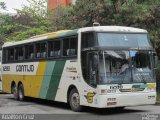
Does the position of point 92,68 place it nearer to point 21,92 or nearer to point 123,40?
point 123,40

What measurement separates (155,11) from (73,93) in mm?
10061

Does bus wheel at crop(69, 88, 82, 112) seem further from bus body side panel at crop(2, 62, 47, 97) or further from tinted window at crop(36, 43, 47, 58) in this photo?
tinted window at crop(36, 43, 47, 58)

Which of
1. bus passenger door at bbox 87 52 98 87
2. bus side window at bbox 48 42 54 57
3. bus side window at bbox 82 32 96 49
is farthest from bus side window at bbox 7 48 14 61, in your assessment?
bus passenger door at bbox 87 52 98 87

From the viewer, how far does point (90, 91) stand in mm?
16328

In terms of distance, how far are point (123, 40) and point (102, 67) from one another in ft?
4.98

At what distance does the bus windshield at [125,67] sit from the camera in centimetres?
1597

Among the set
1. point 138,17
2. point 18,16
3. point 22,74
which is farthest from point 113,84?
point 18,16

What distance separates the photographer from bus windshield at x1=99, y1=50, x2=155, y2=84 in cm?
1597

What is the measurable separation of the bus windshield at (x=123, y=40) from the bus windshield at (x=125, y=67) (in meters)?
→ 0.33

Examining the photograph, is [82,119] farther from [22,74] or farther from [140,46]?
[22,74]

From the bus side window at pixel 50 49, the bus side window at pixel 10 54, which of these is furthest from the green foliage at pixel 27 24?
the bus side window at pixel 50 49

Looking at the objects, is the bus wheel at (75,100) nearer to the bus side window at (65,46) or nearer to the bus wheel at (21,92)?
the bus side window at (65,46)

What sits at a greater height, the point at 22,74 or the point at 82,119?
the point at 22,74

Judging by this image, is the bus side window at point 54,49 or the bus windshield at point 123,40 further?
the bus side window at point 54,49
